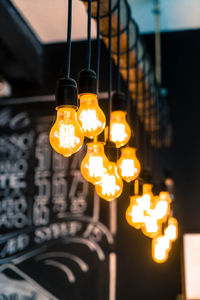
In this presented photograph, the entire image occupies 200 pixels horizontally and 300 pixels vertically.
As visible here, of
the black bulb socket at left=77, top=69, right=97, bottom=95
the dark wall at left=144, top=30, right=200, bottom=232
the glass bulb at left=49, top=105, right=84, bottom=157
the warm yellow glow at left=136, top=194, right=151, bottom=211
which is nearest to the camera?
the glass bulb at left=49, top=105, right=84, bottom=157

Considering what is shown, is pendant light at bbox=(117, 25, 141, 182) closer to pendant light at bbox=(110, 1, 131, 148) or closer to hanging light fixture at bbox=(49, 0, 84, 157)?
pendant light at bbox=(110, 1, 131, 148)

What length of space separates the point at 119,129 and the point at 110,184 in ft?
0.90

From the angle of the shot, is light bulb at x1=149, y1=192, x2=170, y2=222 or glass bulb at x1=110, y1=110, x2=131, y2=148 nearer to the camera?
glass bulb at x1=110, y1=110, x2=131, y2=148

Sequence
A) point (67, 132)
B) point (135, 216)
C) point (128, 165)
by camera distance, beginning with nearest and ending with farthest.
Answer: point (67, 132), point (128, 165), point (135, 216)

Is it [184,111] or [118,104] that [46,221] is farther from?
[118,104]

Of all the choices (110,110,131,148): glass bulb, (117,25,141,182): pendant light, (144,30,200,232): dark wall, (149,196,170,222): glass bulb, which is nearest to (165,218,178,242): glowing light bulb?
(149,196,170,222): glass bulb

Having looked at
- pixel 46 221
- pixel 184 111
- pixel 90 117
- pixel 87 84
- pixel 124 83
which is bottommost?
pixel 46 221

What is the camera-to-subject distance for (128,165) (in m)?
1.91

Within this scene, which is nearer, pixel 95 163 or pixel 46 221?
pixel 95 163

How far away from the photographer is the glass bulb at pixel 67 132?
1.22 meters

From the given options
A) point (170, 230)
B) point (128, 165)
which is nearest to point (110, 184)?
point (128, 165)

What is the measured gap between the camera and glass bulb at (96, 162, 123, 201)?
1.66 meters

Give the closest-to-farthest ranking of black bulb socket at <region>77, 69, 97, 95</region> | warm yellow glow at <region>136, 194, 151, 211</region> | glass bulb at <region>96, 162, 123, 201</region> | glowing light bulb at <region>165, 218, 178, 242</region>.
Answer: black bulb socket at <region>77, 69, 97, 95</region>, glass bulb at <region>96, 162, 123, 201</region>, warm yellow glow at <region>136, 194, 151, 211</region>, glowing light bulb at <region>165, 218, 178, 242</region>

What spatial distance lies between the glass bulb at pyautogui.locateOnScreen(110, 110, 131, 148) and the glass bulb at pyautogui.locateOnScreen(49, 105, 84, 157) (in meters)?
0.55
